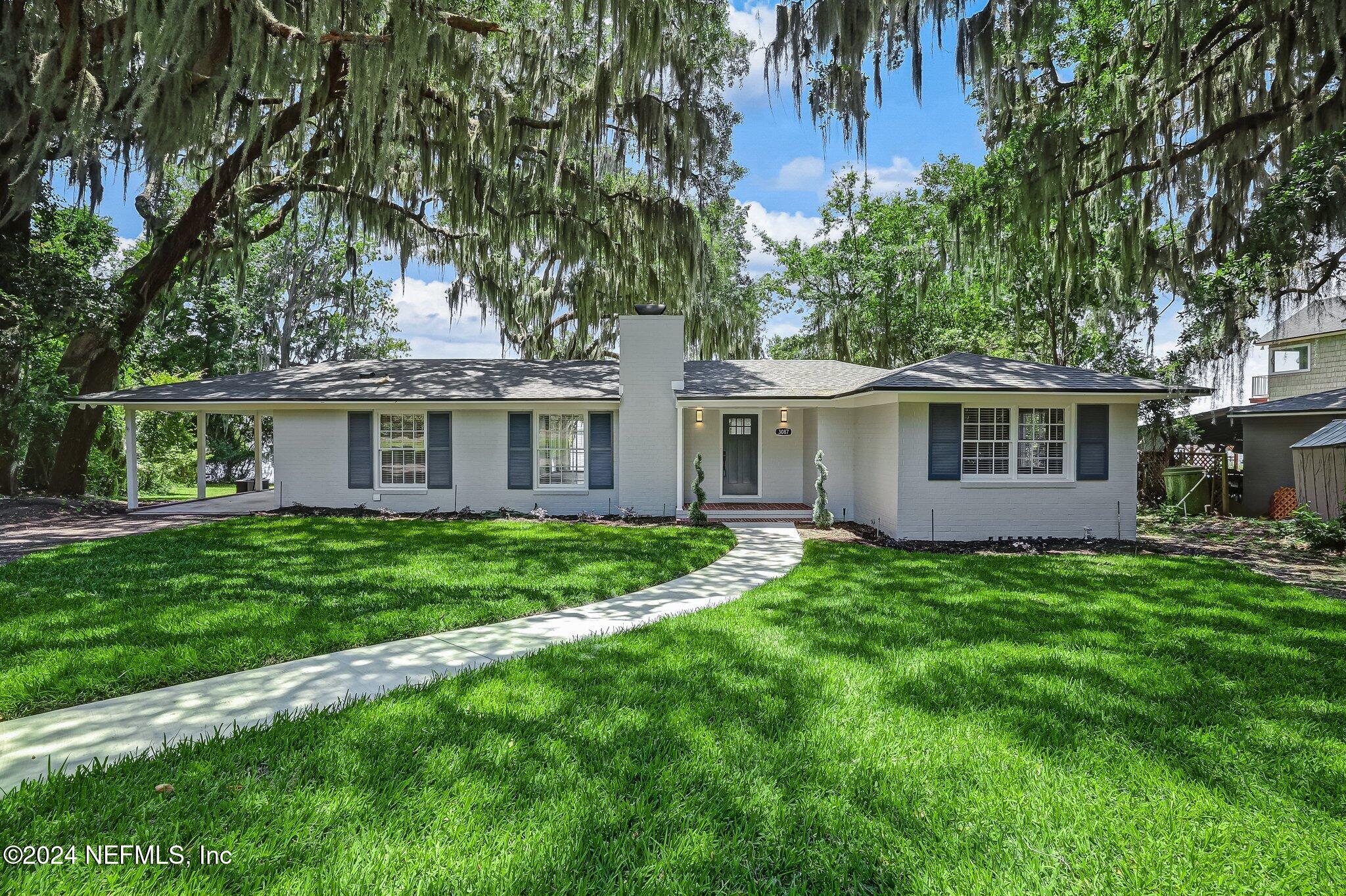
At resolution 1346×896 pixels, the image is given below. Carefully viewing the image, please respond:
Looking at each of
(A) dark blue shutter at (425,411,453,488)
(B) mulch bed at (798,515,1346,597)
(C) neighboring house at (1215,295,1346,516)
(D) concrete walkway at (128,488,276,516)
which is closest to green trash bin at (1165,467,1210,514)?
(C) neighboring house at (1215,295,1346,516)

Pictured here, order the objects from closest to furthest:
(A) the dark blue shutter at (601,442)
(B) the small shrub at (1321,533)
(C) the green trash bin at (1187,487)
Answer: (B) the small shrub at (1321,533) → (A) the dark blue shutter at (601,442) → (C) the green trash bin at (1187,487)

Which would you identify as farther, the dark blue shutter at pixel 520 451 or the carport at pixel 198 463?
the dark blue shutter at pixel 520 451

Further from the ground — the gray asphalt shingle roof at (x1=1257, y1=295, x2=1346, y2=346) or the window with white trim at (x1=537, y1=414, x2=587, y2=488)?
the gray asphalt shingle roof at (x1=1257, y1=295, x2=1346, y2=346)

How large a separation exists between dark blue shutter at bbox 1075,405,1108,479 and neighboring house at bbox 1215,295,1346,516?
684 centimetres

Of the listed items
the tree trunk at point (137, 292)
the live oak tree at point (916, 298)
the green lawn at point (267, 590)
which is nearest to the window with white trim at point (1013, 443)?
the green lawn at point (267, 590)

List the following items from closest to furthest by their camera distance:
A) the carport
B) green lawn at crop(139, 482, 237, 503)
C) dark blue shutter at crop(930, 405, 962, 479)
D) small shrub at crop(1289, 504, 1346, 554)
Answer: small shrub at crop(1289, 504, 1346, 554) < dark blue shutter at crop(930, 405, 962, 479) < the carport < green lawn at crop(139, 482, 237, 503)

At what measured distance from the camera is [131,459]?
1266 cm

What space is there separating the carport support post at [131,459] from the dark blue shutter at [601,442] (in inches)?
358

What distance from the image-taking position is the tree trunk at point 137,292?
38.2ft

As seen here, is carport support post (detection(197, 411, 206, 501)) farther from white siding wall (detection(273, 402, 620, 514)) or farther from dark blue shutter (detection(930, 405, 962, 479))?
dark blue shutter (detection(930, 405, 962, 479))

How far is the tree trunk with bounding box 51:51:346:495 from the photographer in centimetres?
1165

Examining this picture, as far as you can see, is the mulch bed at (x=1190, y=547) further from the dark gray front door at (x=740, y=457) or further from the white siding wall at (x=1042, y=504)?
the dark gray front door at (x=740, y=457)

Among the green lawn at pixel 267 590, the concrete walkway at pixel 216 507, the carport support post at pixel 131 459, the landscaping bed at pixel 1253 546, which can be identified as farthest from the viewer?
the carport support post at pixel 131 459

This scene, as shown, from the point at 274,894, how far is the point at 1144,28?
13.9 meters
